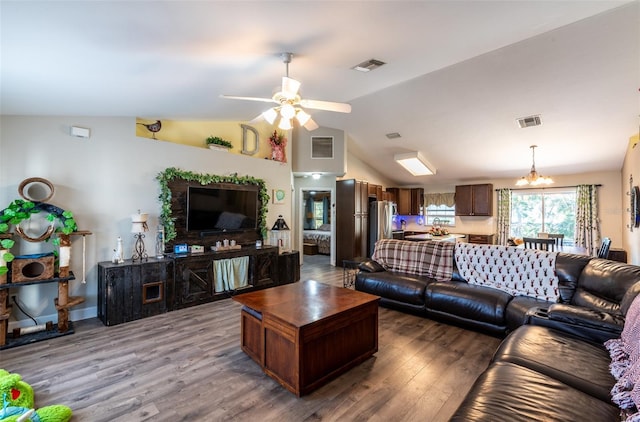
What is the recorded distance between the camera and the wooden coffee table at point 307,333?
2203mm

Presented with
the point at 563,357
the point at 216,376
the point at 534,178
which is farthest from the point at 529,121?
the point at 216,376

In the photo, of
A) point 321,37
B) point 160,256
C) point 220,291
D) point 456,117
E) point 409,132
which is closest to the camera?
point 321,37

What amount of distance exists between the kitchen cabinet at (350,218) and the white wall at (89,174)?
3793mm

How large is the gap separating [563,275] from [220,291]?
445 cm

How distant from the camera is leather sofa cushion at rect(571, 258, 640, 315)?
101 inches

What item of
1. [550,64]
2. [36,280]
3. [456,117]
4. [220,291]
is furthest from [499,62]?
[36,280]

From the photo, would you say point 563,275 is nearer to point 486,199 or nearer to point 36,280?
point 486,199

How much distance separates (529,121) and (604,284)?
314cm

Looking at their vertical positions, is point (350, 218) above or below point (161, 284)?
above

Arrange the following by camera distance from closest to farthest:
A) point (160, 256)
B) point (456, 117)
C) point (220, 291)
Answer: point (160, 256) < point (220, 291) < point (456, 117)

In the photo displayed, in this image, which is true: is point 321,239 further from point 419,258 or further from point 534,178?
point 534,178

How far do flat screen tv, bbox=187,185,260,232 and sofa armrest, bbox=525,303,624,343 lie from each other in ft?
14.2

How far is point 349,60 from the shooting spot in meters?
3.09

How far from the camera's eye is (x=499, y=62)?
3562mm
